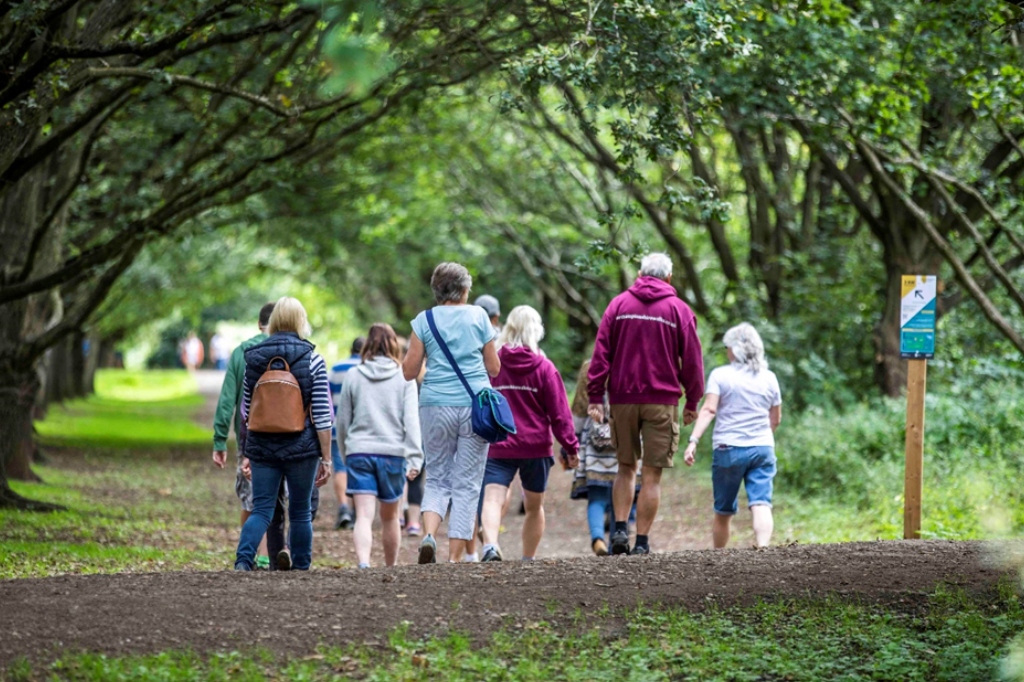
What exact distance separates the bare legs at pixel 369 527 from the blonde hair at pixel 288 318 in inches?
64.8

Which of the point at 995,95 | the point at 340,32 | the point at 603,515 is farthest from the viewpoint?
the point at 995,95

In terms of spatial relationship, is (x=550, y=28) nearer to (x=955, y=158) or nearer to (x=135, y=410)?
(x=955, y=158)

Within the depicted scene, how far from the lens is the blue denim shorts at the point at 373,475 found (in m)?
9.18

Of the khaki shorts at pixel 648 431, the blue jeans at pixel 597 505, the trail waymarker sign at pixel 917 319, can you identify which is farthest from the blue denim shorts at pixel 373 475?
the trail waymarker sign at pixel 917 319

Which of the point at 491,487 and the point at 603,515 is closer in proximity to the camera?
the point at 491,487

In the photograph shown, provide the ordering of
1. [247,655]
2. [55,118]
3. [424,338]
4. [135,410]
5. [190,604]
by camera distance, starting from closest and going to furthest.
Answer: [247,655] → [190,604] → [424,338] → [55,118] → [135,410]

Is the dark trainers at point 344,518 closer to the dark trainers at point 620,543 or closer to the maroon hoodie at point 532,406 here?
the dark trainers at point 620,543

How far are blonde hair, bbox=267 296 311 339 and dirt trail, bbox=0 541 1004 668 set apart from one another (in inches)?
60.2

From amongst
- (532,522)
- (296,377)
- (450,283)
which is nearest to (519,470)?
(532,522)

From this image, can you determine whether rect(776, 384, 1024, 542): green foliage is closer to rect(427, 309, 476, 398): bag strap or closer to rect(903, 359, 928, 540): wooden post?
rect(903, 359, 928, 540): wooden post

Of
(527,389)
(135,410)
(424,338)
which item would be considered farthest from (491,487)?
(135,410)

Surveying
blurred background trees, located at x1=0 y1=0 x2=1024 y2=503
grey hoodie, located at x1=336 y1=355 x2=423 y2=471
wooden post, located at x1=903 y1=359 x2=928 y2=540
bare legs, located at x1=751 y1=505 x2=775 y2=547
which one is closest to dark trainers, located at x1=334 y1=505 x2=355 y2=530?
blurred background trees, located at x1=0 y1=0 x2=1024 y2=503

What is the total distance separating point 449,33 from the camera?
12.6m

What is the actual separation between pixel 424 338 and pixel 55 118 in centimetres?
824
